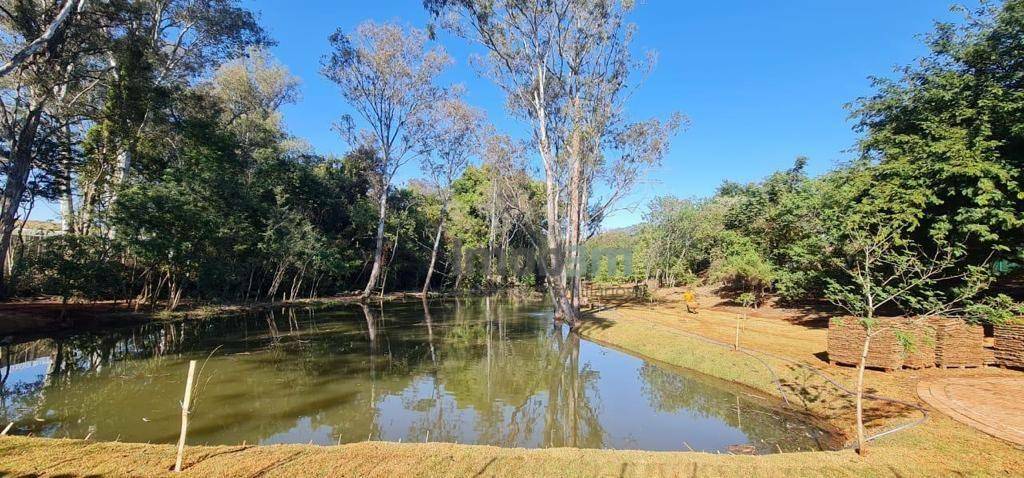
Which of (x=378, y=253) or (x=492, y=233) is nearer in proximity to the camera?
(x=378, y=253)

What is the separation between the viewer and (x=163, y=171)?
1847 cm

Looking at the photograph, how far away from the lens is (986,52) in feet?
39.7

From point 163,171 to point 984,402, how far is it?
2601 cm

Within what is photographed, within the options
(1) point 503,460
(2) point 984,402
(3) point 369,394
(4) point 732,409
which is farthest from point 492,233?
(1) point 503,460

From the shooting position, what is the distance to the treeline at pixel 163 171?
13836mm

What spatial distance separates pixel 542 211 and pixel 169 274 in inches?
900

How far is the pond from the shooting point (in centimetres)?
663

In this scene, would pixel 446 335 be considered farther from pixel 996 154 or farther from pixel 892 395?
pixel 996 154

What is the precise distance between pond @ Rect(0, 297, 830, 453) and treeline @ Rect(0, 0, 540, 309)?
11.6ft

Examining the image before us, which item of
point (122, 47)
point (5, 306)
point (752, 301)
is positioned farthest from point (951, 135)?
point (5, 306)

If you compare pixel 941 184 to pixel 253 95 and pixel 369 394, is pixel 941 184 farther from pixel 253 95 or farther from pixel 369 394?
pixel 253 95

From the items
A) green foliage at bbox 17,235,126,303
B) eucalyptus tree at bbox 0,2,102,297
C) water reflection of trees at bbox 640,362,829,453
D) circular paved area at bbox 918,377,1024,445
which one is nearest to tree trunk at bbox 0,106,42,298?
eucalyptus tree at bbox 0,2,102,297

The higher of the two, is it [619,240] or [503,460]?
[619,240]

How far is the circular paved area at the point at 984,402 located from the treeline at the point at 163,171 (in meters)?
15.5
